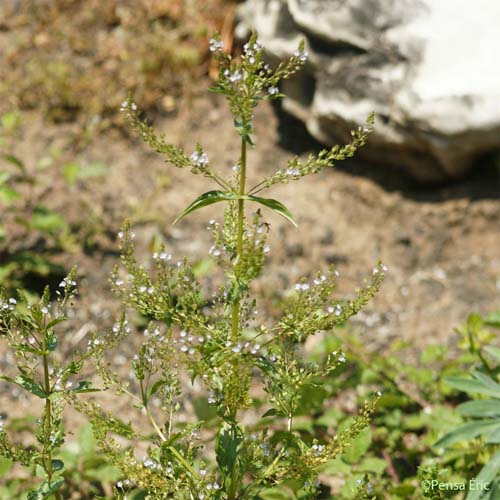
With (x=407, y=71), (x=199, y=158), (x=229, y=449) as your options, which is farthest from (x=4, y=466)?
(x=407, y=71)

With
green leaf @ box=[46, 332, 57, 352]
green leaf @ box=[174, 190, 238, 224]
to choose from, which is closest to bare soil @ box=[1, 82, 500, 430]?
green leaf @ box=[46, 332, 57, 352]

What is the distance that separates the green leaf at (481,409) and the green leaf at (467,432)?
0.12ft

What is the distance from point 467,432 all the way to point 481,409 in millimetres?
82

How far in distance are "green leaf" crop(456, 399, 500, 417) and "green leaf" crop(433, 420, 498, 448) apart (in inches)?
1.4

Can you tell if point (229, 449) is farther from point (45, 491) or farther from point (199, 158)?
point (199, 158)

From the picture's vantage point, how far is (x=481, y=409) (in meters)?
2.42

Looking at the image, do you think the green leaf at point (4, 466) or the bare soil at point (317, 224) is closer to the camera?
the green leaf at point (4, 466)

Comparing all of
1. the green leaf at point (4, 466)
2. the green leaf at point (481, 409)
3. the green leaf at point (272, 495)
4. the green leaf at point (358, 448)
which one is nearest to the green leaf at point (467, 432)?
the green leaf at point (481, 409)

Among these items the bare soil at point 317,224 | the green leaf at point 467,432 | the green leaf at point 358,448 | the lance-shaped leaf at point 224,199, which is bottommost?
the green leaf at point 467,432

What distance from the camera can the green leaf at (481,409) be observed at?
242 cm

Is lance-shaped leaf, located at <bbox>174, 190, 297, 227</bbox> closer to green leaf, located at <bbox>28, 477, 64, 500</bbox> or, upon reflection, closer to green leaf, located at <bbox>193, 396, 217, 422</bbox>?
green leaf, located at <bbox>28, 477, 64, 500</bbox>

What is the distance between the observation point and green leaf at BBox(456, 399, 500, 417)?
2418mm

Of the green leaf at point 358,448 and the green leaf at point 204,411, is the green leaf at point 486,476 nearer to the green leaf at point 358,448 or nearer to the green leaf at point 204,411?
the green leaf at point 358,448

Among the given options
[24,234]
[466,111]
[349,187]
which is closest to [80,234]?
[24,234]
